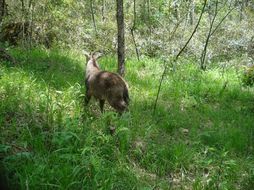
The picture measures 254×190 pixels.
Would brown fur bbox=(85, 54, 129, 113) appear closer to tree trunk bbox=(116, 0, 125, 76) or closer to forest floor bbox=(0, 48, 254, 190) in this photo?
forest floor bbox=(0, 48, 254, 190)

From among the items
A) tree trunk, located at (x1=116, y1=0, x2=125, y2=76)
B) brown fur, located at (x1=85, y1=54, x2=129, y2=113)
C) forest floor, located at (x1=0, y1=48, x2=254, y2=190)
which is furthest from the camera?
tree trunk, located at (x1=116, y1=0, x2=125, y2=76)

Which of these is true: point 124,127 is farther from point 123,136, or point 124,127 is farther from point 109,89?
point 109,89

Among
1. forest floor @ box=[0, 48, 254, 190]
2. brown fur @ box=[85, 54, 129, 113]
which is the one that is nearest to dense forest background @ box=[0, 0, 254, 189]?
forest floor @ box=[0, 48, 254, 190]

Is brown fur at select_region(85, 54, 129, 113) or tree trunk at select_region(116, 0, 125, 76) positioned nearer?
brown fur at select_region(85, 54, 129, 113)

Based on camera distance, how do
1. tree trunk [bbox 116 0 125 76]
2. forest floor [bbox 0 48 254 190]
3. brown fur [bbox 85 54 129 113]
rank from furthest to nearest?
1. tree trunk [bbox 116 0 125 76]
2. brown fur [bbox 85 54 129 113]
3. forest floor [bbox 0 48 254 190]

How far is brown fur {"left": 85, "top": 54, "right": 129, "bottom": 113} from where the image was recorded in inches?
278

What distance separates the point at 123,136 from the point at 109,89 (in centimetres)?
115

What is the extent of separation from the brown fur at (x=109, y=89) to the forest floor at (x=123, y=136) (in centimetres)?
24

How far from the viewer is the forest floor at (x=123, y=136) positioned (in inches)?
199

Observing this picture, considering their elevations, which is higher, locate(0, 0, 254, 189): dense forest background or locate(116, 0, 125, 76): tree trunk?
locate(116, 0, 125, 76): tree trunk

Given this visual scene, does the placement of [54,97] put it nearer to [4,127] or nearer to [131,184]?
[4,127]

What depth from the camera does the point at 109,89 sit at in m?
7.11

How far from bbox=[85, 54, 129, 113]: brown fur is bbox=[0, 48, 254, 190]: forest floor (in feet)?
0.79

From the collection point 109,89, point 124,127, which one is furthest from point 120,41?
point 124,127
